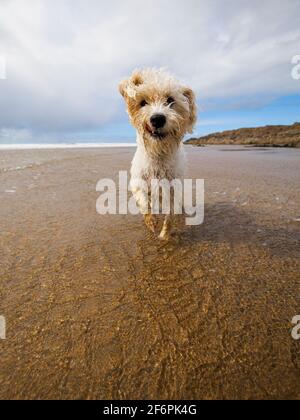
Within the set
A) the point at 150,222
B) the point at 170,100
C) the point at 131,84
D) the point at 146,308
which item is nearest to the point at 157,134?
the point at 170,100

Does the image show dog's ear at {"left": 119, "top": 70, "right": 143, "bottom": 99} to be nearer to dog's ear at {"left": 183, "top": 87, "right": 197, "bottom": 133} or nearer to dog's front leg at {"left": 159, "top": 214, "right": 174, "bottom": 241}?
dog's ear at {"left": 183, "top": 87, "right": 197, "bottom": 133}

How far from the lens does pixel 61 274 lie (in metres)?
2.70

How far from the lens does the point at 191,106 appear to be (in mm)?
4605

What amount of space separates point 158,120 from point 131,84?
3.01 ft

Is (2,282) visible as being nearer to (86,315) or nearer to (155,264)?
(86,315)

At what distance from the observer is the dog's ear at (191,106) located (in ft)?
14.8

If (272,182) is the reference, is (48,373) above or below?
below

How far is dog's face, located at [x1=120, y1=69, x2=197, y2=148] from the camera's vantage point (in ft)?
12.8

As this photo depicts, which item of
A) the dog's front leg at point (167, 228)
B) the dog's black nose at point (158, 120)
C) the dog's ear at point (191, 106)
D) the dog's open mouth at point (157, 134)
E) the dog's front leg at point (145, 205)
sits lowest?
the dog's front leg at point (167, 228)

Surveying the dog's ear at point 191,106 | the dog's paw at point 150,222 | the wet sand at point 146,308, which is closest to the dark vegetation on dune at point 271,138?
the dog's ear at point 191,106

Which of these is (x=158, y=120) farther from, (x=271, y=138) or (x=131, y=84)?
(x=271, y=138)

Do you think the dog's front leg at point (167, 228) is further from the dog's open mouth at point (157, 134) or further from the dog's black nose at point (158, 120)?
the dog's black nose at point (158, 120)

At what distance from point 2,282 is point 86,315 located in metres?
1.00
